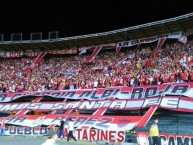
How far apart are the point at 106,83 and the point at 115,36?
8.57 metres

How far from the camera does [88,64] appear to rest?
39.1 m

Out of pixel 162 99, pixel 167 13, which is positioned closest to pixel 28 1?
pixel 167 13

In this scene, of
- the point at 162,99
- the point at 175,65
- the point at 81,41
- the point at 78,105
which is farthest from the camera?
the point at 81,41

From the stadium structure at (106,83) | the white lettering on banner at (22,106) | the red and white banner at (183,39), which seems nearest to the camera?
the stadium structure at (106,83)

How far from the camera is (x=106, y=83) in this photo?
31.6 m

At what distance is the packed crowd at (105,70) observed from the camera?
28775mm

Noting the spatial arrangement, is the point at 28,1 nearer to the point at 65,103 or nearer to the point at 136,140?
the point at 65,103

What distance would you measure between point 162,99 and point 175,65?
16.2ft

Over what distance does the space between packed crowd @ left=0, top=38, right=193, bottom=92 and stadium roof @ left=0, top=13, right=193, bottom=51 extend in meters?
1.48

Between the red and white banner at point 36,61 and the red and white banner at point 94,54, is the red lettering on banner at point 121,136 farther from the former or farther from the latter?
the red and white banner at point 36,61

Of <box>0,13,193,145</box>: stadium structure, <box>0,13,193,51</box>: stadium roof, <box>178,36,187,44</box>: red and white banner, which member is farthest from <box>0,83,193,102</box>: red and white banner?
<box>0,13,193,51</box>: stadium roof

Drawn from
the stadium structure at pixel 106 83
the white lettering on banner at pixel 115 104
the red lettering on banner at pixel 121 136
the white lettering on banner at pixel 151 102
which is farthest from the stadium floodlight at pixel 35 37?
the red lettering on banner at pixel 121 136

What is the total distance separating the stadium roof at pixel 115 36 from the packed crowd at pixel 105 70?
1476mm

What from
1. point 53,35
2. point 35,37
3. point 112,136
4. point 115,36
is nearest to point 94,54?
point 115,36
